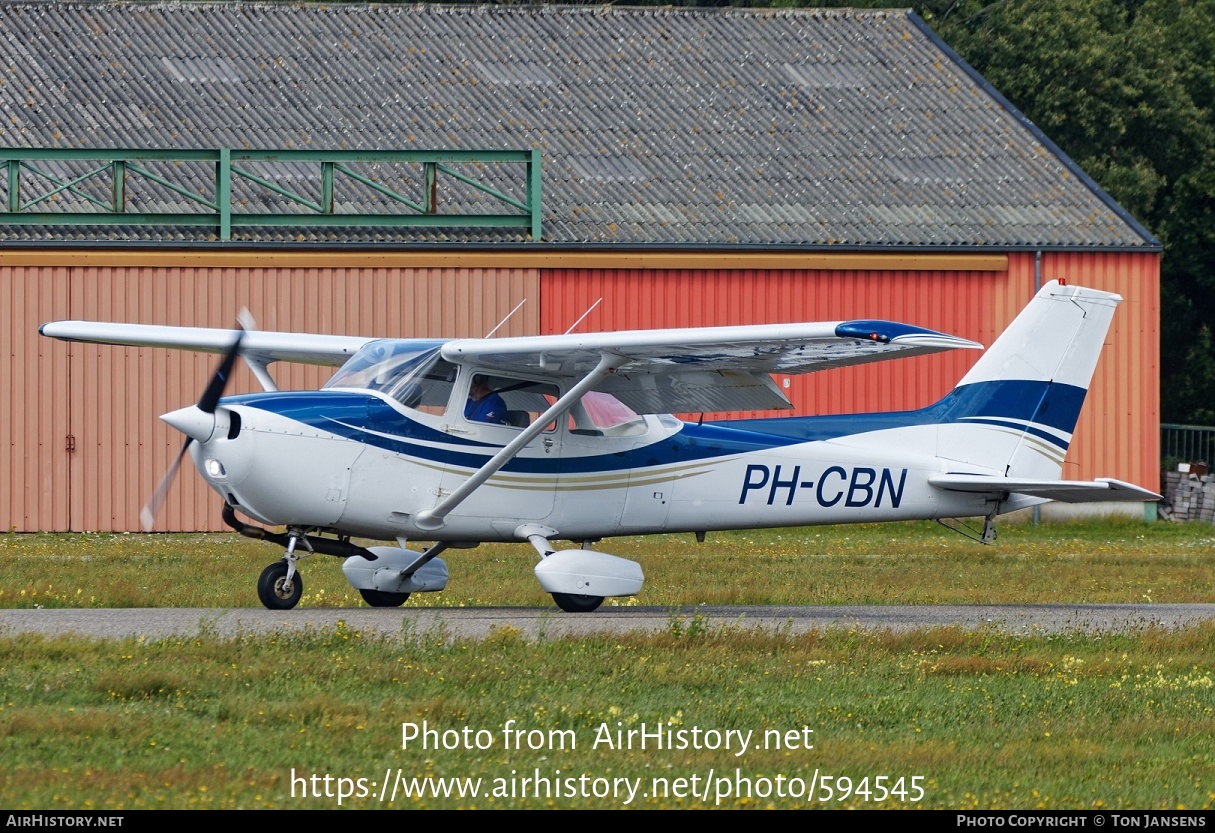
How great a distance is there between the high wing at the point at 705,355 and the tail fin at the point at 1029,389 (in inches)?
88.3

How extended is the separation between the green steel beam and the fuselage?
10754mm

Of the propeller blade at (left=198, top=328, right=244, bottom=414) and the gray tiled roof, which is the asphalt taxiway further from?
the gray tiled roof

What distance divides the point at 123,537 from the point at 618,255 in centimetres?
810

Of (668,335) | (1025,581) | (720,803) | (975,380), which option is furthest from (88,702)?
(1025,581)

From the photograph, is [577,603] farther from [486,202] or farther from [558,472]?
[486,202]

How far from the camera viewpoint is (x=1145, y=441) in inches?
1048

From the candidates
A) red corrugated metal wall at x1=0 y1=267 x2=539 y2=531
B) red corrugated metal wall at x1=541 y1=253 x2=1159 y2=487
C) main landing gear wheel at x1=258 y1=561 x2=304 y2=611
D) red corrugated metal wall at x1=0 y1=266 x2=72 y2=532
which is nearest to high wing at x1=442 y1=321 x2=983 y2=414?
main landing gear wheel at x1=258 y1=561 x2=304 y2=611

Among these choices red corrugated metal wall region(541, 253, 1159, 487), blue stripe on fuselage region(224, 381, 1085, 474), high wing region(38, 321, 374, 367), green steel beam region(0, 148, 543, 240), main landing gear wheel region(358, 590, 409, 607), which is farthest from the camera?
red corrugated metal wall region(541, 253, 1159, 487)

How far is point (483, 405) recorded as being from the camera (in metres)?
13.4

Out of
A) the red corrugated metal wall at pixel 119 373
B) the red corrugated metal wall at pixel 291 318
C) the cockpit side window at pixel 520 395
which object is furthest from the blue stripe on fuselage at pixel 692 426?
the red corrugated metal wall at pixel 119 373

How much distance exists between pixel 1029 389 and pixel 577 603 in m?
4.69

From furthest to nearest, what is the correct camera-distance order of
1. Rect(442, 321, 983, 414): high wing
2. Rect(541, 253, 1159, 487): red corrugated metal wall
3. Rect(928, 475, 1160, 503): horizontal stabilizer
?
Rect(541, 253, 1159, 487): red corrugated metal wall, Rect(928, 475, 1160, 503): horizontal stabilizer, Rect(442, 321, 983, 414): high wing

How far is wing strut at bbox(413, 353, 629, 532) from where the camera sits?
12.7 meters

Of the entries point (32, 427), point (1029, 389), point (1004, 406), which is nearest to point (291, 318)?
point (32, 427)
